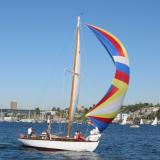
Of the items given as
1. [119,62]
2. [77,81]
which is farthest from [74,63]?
[119,62]

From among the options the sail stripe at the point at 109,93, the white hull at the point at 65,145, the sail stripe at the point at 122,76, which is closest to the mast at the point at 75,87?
the white hull at the point at 65,145

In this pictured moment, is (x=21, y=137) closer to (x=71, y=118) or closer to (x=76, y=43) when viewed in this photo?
(x=71, y=118)

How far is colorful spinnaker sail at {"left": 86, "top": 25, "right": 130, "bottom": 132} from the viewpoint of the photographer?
43.8m

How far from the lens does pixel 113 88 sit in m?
44.0

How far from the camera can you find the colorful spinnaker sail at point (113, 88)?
43.8m

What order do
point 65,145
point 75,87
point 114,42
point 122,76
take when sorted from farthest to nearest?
point 75,87 → point 65,145 → point 114,42 → point 122,76

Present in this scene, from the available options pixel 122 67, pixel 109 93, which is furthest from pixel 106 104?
pixel 122 67

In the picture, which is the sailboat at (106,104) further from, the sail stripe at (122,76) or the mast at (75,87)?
the mast at (75,87)

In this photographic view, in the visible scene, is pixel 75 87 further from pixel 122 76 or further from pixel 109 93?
pixel 122 76

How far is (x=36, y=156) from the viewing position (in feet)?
139

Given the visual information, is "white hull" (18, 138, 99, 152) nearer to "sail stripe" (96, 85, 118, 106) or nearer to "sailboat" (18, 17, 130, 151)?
"sailboat" (18, 17, 130, 151)

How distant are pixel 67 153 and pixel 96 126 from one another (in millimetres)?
3507

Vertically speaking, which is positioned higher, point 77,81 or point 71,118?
point 77,81

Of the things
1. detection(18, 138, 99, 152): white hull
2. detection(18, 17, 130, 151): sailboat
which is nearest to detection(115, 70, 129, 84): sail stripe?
detection(18, 17, 130, 151): sailboat
